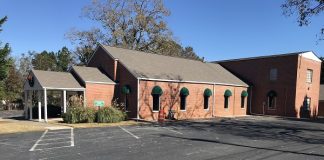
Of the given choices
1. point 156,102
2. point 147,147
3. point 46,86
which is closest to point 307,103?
point 156,102

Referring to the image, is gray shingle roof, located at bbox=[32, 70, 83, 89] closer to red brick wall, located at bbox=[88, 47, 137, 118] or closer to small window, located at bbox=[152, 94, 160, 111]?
red brick wall, located at bbox=[88, 47, 137, 118]

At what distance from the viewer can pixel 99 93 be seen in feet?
95.6

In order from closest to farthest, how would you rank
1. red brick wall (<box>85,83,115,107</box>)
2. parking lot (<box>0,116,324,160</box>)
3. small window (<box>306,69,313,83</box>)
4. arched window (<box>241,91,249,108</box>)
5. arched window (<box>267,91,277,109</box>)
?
parking lot (<box>0,116,324,160</box>), red brick wall (<box>85,83,115,107</box>), arched window (<box>267,91,277,109</box>), small window (<box>306,69,313,83</box>), arched window (<box>241,91,249,108</box>)

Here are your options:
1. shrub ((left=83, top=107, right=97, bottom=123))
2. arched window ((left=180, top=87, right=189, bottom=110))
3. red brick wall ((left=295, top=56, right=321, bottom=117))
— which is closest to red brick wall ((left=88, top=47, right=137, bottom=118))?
shrub ((left=83, top=107, right=97, bottom=123))

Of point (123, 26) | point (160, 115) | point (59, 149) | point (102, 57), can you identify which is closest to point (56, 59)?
point (123, 26)

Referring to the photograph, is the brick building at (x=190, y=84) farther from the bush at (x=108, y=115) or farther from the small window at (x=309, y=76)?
the bush at (x=108, y=115)

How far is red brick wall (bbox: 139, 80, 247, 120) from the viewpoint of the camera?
2916cm

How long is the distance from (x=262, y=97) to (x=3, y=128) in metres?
28.7

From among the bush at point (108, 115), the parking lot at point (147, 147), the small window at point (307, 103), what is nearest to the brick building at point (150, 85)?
the bush at point (108, 115)

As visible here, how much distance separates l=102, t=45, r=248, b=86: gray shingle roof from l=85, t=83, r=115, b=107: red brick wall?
8.33 ft

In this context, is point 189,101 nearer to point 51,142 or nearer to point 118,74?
point 118,74

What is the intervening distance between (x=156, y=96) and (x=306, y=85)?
61.8ft

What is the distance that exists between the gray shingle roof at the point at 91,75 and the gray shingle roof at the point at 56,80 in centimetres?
74

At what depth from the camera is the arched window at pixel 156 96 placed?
29625mm
